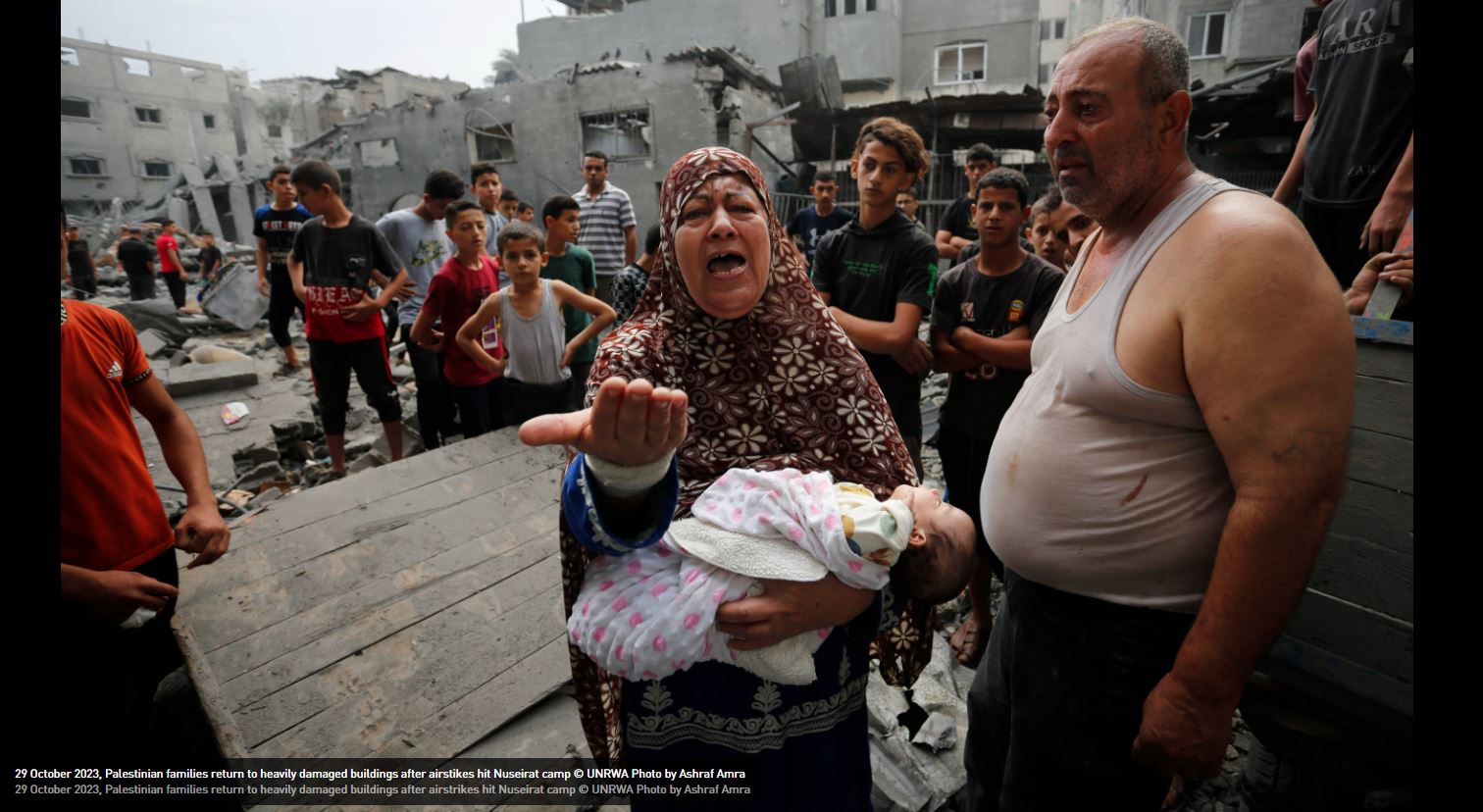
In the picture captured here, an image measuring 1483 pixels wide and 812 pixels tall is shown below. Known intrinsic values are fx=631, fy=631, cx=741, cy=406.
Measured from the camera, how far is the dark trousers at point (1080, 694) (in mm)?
1461

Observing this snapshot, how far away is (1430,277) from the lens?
121cm

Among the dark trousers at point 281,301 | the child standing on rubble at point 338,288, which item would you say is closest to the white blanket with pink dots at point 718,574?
the child standing on rubble at point 338,288

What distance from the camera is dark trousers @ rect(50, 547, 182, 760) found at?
173 cm

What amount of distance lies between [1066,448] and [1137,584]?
34 centimetres

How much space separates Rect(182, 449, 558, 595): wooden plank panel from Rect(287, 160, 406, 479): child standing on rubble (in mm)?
1744

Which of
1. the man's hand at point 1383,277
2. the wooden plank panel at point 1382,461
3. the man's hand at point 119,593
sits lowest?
the man's hand at point 119,593

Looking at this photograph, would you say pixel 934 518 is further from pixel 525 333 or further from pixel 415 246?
pixel 415 246

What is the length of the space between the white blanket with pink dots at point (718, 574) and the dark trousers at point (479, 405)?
3.73 m

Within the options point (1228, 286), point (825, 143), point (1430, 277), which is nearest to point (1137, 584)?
point (1228, 286)

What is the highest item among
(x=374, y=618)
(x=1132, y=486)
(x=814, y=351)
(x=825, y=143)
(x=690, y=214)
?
(x=825, y=143)

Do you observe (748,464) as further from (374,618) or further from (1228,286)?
(374,618)

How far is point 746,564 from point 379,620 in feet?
6.74

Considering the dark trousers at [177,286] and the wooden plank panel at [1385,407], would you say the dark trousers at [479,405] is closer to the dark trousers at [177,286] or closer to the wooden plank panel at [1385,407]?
the wooden plank panel at [1385,407]

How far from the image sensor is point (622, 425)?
115cm
